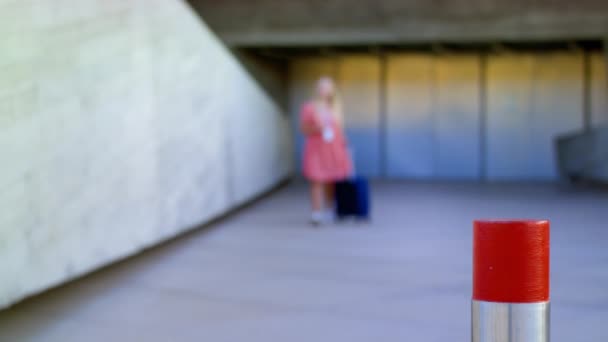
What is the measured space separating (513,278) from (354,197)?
22.8 feet

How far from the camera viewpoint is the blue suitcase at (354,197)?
30.7 feet

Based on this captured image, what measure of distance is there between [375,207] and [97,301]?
640cm

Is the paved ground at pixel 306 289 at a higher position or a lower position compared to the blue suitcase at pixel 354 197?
lower

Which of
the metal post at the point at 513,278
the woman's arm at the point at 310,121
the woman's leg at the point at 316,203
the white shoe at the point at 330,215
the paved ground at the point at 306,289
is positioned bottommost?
the white shoe at the point at 330,215

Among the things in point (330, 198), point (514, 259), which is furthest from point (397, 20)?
point (514, 259)

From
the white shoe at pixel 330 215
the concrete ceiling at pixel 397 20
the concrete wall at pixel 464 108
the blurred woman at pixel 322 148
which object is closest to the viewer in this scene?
the blurred woman at pixel 322 148

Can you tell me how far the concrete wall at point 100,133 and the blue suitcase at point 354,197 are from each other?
150 cm

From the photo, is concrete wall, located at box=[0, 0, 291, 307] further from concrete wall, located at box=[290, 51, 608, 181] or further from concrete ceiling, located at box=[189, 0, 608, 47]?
concrete wall, located at box=[290, 51, 608, 181]

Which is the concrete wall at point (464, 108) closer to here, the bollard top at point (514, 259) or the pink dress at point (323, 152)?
the pink dress at point (323, 152)

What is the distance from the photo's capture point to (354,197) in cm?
939

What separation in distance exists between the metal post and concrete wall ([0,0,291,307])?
3.35 m

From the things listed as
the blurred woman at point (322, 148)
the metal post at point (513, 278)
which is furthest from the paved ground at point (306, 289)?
the metal post at point (513, 278)

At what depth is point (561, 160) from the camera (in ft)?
50.5

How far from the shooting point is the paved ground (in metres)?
4.45
